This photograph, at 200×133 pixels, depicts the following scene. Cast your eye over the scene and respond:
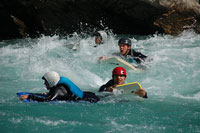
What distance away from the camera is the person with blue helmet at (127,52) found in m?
9.14

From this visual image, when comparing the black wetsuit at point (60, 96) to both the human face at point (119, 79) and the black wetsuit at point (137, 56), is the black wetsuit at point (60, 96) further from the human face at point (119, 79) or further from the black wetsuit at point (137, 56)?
the black wetsuit at point (137, 56)

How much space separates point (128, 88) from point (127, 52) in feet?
11.4

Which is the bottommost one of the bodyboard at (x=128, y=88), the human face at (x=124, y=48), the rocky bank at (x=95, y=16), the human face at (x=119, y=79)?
the bodyboard at (x=128, y=88)

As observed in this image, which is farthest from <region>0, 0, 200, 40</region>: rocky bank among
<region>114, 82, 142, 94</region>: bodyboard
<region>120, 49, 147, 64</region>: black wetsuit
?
<region>114, 82, 142, 94</region>: bodyboard

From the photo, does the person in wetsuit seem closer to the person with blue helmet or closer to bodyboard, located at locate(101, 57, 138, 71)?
the person with blue helmet

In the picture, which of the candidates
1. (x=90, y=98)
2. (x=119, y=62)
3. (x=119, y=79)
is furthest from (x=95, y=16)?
(x=90, y=98)

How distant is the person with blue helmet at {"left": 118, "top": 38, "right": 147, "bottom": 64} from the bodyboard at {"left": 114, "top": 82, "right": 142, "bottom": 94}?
325 cm

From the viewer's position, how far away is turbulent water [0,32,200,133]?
16.8ft

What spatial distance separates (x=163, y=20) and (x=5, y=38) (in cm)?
849

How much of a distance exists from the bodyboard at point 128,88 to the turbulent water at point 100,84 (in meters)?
0.22

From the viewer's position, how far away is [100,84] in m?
8.16

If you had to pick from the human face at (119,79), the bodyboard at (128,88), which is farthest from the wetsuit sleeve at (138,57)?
the bodyboard at (128,88)

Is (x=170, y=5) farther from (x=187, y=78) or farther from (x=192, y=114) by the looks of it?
(x=192, y=114)

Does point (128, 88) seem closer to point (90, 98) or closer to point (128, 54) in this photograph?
point (90, 98)
